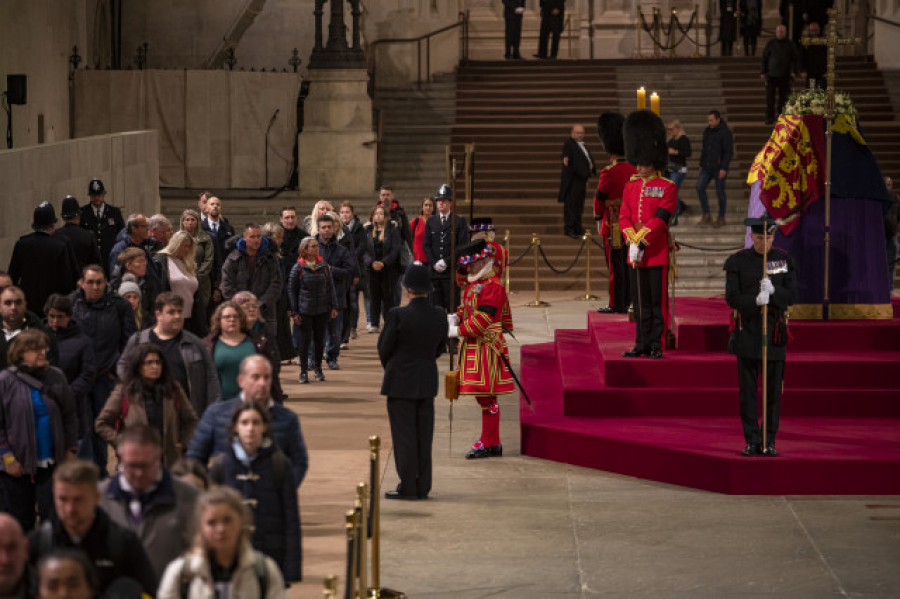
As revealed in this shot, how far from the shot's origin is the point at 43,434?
10.2 meters

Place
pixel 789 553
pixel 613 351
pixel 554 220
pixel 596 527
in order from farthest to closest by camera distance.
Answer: pixel 554 220
pixel 613 351
pixel 596 527
pixel 789 553

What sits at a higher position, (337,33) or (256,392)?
(337,33)

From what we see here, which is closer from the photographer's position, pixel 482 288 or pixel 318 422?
pixel 482 288

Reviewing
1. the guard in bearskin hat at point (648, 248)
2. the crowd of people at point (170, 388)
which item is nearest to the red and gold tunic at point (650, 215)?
the guard in bearskin hat at point (648, 248)

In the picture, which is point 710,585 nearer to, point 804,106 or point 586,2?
point 804,106

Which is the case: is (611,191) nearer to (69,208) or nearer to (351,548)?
(69,208)

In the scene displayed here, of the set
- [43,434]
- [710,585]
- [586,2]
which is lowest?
[710,585]

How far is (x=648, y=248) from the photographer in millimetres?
14953

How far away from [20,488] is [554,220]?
60.5 feet

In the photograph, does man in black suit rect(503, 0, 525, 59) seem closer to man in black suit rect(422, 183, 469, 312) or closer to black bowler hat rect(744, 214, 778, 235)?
man in black suit rect(422, 183, 469, 312)

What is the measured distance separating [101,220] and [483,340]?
6.16m

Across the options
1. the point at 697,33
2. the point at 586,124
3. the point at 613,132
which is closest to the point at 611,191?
the point at 613,132

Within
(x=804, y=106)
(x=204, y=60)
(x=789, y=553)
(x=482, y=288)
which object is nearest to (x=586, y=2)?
(x=204, y=60)

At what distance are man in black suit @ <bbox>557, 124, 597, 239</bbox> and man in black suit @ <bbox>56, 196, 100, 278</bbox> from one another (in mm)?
10928
